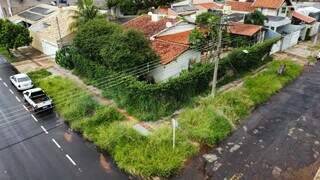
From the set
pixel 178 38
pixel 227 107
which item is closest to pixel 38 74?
pixel 178 38

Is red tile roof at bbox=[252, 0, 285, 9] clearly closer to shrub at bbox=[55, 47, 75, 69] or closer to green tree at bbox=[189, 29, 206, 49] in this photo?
green tree at bbox=[189, 29, 206, 49]

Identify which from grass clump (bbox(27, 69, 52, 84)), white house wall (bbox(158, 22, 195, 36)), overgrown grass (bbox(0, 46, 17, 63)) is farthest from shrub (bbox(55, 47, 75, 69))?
white house wall (bbox(158, 22, 195, 36))

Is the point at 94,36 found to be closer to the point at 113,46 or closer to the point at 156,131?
the point at 113,46

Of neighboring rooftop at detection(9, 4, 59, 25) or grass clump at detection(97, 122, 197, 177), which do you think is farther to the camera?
neighboring rooftop at detection(9, 4, 59, 25)

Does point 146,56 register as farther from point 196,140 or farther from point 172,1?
point 172,1

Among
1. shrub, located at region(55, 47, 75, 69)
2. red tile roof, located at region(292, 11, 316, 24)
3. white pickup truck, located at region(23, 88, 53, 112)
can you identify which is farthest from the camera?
red tile roof, located at region(292, 11, 316, 24)

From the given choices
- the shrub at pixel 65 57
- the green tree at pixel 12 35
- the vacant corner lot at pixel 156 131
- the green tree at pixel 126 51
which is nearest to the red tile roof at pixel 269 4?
the vacant corner lot at pixel 156 131

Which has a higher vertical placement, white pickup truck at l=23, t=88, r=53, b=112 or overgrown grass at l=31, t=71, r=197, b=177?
white pickup truck at l=23, t=88, r=53, b=112

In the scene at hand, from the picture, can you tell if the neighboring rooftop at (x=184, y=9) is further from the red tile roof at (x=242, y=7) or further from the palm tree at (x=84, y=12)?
the palm tree at (x=84, y=12)

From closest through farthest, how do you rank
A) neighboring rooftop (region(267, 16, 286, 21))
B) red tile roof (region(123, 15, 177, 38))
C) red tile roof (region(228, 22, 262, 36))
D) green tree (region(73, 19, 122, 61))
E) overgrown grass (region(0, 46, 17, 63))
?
green tree (region(73, 19, 122, 61)) < red tile roof (region(123, 15, 177, 38)) < red tile roof (region(228, 22, 262, 36)) < overgrown grass (region(0, 46, 17, 63)) < neighboring rooftop (region(267, 16, 286, 21))
